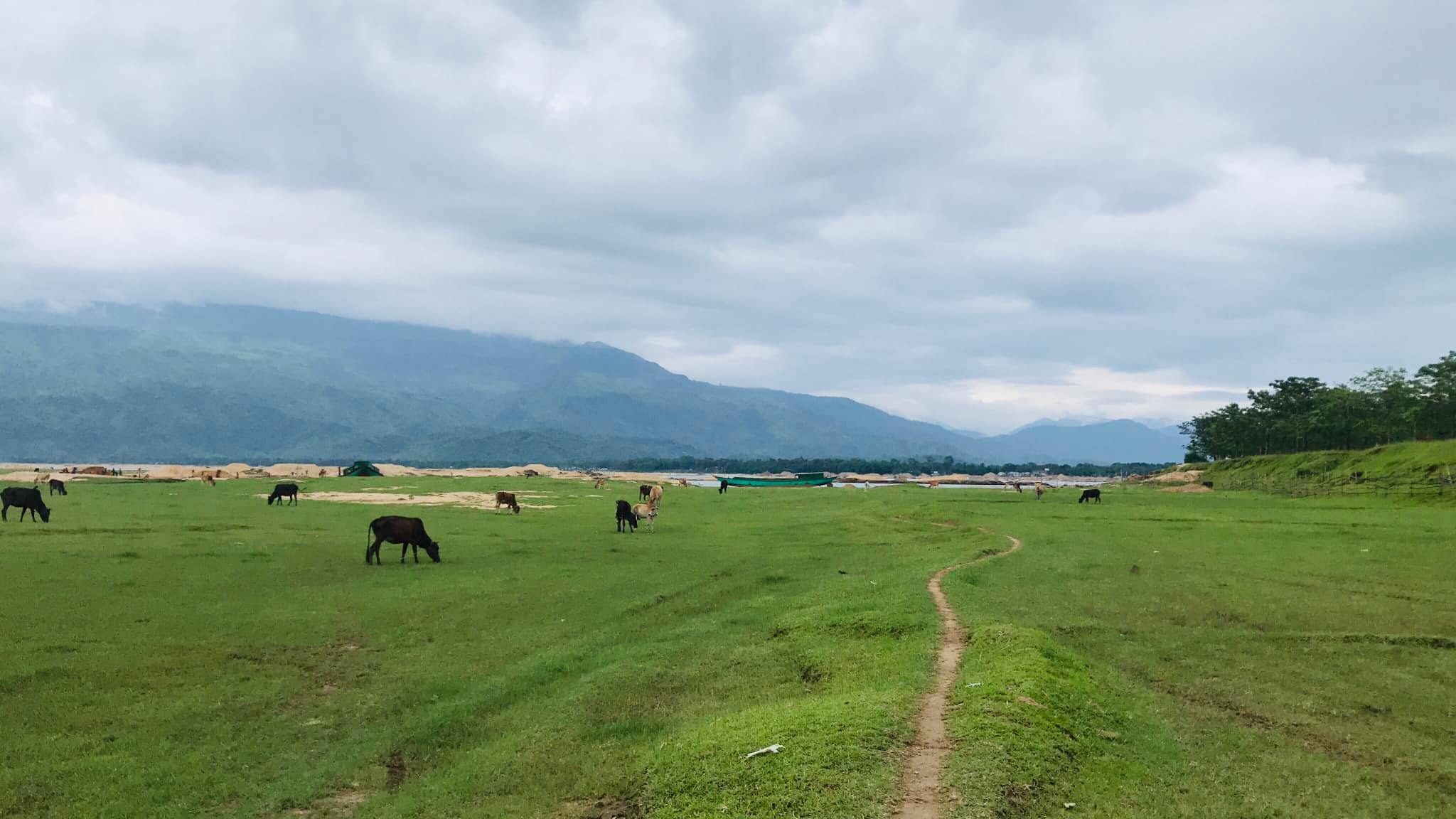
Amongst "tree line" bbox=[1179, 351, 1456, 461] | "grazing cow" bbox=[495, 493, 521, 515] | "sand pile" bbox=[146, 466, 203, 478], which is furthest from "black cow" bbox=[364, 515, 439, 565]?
"tree line" bbox=[1179, 351, 1456, 461]

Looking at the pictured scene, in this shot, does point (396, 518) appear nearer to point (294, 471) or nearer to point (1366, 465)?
point (1366, 465)

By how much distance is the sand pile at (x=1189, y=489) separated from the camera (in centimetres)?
7836

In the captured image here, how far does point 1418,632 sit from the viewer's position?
624 inches

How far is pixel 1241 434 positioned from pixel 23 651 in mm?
136543

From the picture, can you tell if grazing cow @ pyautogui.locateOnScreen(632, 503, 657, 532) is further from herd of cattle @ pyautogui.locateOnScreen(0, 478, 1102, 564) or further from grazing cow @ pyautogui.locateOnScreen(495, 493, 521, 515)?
grazing cow @ pyautogui.locateOnScreen(495, 493, 521, 515)

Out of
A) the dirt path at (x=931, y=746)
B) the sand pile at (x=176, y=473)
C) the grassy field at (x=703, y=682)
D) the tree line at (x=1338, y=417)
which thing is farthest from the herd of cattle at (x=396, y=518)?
the tree line at (x=1338, y=417)

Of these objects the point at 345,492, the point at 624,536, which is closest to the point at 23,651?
the point at 624,536

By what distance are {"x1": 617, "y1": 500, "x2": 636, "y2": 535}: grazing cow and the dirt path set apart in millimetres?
22941

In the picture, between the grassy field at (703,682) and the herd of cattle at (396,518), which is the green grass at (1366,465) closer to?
the grassy field at (703,682)

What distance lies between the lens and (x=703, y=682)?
13.7m

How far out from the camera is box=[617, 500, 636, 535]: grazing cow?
121ft

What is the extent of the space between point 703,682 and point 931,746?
501 cm

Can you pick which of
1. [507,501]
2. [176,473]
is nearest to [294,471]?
[176,473]

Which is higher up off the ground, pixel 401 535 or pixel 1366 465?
pixel 1366 465
